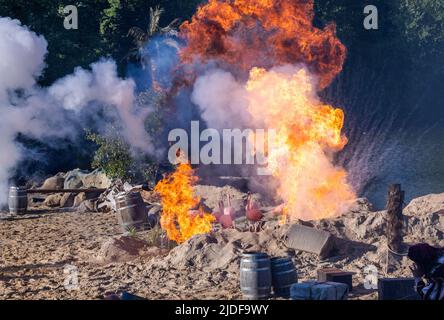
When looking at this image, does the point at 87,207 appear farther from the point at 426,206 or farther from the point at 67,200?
the point at 426,206

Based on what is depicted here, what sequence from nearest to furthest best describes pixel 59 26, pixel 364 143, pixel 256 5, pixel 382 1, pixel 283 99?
pixel 283 99, pixel 256 5, pixel 59 26, pixel 364 143, pixel 382 1

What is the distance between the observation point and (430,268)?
9.53m

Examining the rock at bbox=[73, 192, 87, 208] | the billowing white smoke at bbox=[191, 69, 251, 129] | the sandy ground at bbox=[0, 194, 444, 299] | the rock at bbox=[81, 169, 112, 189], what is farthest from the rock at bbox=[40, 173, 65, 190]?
the sandy ground at bbox=[0, 194, 444, 299]

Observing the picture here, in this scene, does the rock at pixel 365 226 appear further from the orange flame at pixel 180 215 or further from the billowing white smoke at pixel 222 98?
the billowing white smoke at pixel 222 98

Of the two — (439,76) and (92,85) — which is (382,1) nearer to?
(439,76)

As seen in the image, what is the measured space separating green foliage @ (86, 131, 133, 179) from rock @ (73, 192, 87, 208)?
1278 mm

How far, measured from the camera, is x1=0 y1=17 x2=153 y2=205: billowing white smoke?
66.2 ft

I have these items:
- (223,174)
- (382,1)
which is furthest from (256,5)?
(382,1)

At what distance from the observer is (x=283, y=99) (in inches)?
762

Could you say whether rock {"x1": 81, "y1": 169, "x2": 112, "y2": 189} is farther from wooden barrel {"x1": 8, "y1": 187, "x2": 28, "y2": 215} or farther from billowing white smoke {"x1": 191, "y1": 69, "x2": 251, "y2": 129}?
billowing white smoke {"x1": 191, "y1": 69, "x2": 251, "y2": 129}

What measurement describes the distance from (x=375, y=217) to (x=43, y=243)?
854 cm

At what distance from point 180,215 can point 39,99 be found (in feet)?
26.4

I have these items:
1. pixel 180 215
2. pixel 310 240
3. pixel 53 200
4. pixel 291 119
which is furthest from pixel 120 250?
pixel 53 200

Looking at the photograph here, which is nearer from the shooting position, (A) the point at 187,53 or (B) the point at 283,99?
(B) the point at 283,99
